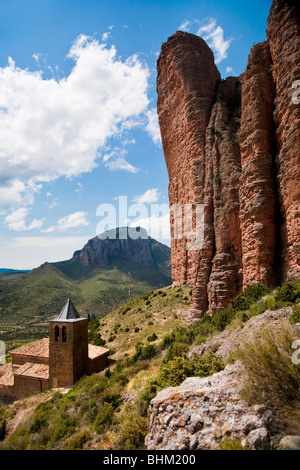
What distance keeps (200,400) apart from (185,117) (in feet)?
101

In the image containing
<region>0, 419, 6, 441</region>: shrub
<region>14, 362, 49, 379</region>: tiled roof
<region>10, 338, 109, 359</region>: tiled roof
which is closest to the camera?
<region>0, 419, 6, 441</region>: shrub

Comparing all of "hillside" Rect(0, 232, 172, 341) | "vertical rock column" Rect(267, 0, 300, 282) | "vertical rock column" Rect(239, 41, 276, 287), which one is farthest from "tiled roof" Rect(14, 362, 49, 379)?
"hillside" Rect(0, 232, 172, 341)

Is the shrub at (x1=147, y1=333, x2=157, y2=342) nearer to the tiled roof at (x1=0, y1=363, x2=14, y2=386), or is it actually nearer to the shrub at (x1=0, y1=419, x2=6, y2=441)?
the shrub at (x1=0, y1=419, x2=6, y2=441)

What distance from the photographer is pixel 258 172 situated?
53.7ft

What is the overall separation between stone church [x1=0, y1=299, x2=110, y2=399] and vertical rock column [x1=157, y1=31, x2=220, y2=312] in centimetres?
1371

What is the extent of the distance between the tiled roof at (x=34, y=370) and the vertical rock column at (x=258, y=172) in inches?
746

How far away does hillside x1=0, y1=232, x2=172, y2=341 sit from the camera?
71325mm

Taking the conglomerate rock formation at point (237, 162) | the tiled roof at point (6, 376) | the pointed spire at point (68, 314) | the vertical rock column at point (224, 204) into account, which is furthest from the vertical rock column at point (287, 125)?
the tiled roof at point (6, 376)

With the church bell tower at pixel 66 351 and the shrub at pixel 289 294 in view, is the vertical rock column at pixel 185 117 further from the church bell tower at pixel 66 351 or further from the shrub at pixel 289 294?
the shrub at pixel 289 294

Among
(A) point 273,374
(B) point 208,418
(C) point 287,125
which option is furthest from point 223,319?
(C) point 287,125

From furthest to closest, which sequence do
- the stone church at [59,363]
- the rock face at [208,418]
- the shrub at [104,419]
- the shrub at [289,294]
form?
the stone church at [59,363] < the shrub at [289,294] < the shrub at [104,419] < the rock face at [208,418]

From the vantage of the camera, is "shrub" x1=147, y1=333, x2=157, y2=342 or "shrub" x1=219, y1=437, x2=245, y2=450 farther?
"shrub" x1=147, y1=333, x2=157, y2=342

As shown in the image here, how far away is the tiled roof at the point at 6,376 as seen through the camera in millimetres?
22862
